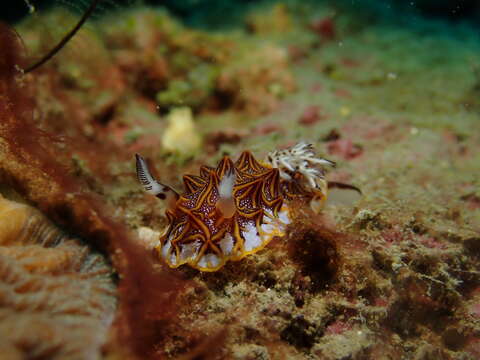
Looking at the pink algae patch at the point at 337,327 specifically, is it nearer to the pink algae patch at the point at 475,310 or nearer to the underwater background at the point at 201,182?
the underwater background at the point at 201,182

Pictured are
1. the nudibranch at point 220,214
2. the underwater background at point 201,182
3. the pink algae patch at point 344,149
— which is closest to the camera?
the underwater background at point 201,182

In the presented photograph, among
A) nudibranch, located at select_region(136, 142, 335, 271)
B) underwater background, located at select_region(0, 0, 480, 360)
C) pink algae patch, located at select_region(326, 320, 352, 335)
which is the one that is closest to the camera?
underwater background, located at select_region(0, 0, 480, 360)

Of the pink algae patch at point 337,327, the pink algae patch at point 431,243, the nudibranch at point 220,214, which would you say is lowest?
the pink algae patch at point 337,327

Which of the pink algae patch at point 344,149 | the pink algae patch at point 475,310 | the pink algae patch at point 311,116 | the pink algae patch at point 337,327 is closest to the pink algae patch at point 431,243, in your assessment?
the pink algae patch at point 475,310

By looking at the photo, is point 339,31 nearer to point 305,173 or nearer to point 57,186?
point 305,173

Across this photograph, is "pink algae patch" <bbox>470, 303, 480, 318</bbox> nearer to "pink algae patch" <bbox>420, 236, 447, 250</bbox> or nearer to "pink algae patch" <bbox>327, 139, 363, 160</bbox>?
"pink algae patch" <bbox>420, 236, 447, 250</bbox>

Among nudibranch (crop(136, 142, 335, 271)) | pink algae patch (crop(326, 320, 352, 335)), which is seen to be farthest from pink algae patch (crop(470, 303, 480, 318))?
nudibranch (crop(136, 142, 335, 271))

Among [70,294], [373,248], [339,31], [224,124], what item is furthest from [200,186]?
[339,31]
